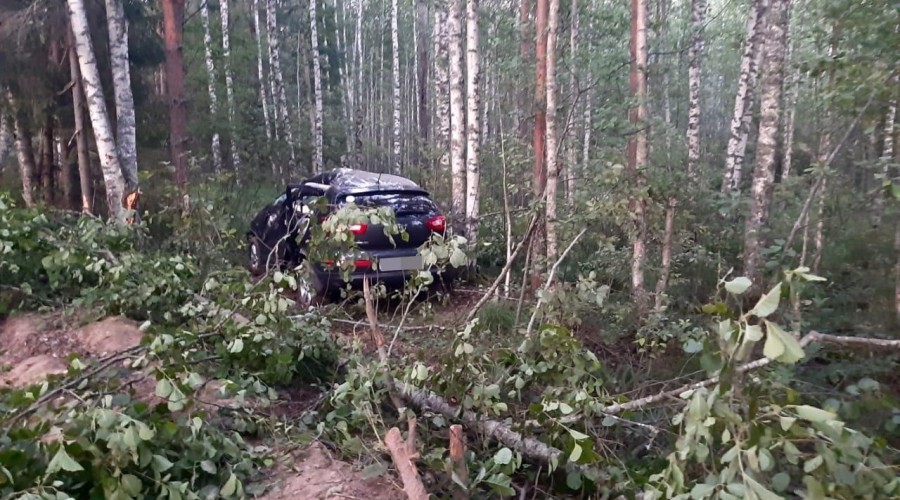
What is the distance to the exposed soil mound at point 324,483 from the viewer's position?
11.6ft

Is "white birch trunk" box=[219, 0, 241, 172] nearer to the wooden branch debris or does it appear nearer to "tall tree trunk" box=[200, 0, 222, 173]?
"tall tree trunk" box=[200, 0, 222, 173]

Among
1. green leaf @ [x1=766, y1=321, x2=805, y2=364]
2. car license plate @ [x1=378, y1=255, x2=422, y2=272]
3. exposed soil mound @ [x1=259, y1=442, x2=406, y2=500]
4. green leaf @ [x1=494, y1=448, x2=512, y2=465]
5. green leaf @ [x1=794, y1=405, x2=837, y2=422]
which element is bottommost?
exposed soil mound @ [x1=259, y1=442, x2=406, y2=500]

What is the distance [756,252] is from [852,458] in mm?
4521

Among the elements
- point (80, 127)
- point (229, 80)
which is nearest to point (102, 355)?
point (80, 127)

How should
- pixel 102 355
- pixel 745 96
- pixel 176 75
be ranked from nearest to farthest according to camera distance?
pixel 102 355, pixel 176 75, pixel 745 96

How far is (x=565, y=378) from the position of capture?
410cm

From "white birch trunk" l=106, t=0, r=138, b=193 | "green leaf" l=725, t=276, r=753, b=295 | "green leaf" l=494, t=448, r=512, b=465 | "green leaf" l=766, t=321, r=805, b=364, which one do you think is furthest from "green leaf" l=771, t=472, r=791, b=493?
"white birch trunk" l=106, t=0, r=138, b=193

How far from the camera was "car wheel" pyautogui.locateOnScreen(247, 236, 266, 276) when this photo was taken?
966 centimetres

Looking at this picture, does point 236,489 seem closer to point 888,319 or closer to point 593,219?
point 593,219

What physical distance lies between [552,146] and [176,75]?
23.5 feet

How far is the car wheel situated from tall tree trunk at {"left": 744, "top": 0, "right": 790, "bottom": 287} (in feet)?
20.9

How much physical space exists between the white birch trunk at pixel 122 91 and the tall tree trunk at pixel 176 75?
76 centimetres

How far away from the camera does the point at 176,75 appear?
1138 cm

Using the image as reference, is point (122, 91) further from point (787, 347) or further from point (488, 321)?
point (787, 347)
